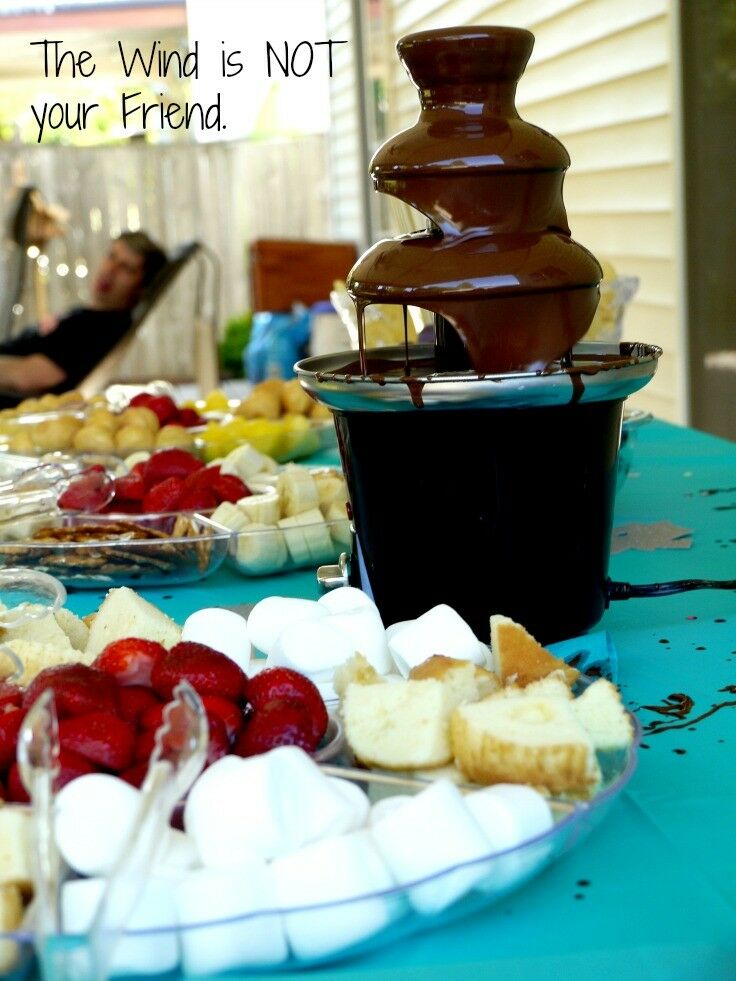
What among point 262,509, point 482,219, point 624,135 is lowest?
point 262,509

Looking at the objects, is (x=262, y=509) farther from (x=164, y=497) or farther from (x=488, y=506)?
(x=488, y=506)

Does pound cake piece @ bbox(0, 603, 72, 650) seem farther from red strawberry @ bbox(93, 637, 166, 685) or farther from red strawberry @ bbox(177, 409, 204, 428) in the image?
red strawberry @ bbox(177, 409, 204, 428)

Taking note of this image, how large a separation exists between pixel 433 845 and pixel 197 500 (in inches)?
34.5

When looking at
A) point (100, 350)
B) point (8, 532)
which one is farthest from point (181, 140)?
point (8, 532)

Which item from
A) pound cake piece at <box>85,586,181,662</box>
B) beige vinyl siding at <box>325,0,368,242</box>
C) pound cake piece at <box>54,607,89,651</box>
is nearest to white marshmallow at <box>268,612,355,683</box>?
pound cake piece at <box>85,586,181,662</box>

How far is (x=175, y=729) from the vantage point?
58 cm

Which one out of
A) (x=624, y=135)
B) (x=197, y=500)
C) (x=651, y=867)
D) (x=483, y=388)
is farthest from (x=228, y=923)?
(x=624, y=135)

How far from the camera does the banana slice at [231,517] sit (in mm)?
1347

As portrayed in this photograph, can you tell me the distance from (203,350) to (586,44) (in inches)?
128

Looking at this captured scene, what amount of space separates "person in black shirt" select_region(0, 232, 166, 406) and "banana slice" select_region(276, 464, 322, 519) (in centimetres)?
375

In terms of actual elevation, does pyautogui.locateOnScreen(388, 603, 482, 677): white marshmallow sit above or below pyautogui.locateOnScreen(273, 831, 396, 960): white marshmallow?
above

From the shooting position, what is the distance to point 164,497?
1441mm

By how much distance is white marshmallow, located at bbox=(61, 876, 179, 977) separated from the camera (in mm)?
553

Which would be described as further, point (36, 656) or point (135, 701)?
point (36, 656)
